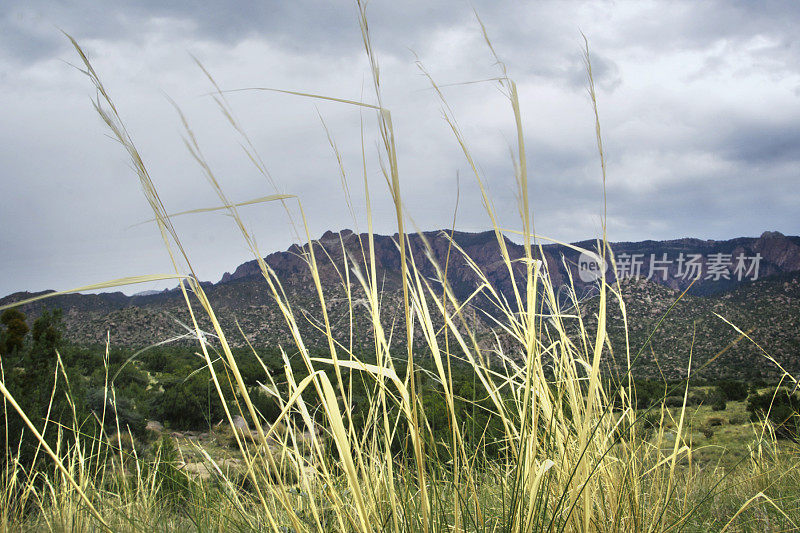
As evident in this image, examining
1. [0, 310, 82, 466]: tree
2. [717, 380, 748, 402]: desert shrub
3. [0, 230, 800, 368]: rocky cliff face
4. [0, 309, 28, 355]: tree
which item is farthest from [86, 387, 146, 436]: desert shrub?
[717, 380, 748, 402]: desert shrub

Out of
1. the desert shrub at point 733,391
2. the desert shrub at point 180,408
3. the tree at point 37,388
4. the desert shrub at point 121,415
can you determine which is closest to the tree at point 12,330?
the tree at point 37,388

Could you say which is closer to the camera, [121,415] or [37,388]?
[37,388]

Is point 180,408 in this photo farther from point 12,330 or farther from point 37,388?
point 37,388

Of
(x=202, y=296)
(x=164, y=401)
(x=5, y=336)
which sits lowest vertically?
(x=164, y=401)

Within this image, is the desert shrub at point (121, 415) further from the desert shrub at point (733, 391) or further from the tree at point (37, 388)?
the desert shrub at point (733, 391)

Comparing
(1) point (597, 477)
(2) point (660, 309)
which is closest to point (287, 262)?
(2) point (660, 309)

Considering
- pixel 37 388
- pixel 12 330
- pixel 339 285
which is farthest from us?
pixel 339 285

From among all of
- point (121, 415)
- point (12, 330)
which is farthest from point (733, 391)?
point (12, 330)

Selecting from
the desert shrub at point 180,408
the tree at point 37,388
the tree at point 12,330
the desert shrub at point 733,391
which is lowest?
the desert shrub at point 733,391

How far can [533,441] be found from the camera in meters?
0.82

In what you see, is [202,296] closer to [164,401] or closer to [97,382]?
[164,401]

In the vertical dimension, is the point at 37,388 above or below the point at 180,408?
above

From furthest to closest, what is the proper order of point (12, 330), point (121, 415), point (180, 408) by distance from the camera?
1. point (180, 408)
2. point (12, 330)
3. point (121, 415)

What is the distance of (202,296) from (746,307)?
3538 cm
